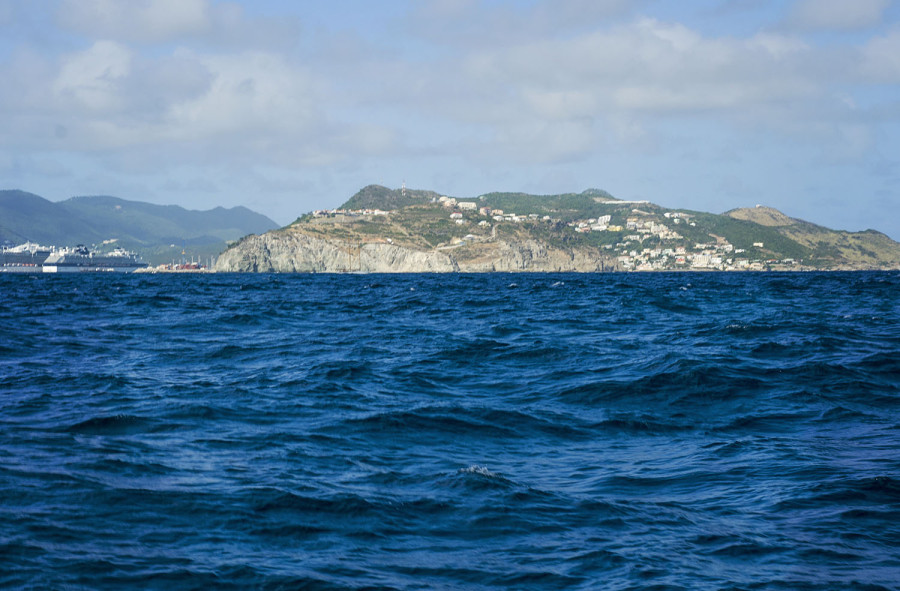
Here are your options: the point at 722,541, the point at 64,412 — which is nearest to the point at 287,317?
the point at 64,412

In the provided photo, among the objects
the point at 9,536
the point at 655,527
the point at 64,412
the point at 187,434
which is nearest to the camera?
the point at 9,536

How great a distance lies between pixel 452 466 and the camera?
1140cm

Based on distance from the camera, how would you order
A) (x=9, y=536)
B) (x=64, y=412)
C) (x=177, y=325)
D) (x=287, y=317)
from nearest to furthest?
(x=9, y=536)
(x=64, y=412)
(x=177, y=325)
(x=287, y=317)

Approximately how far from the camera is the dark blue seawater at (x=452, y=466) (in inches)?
302

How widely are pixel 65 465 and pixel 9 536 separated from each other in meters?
2.85

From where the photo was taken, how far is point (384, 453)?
12.1 metres

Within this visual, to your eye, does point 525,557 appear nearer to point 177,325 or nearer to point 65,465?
point 65,465

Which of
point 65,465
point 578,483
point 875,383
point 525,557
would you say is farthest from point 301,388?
point 875,383

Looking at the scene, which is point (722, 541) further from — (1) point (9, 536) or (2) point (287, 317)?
(2) point (287, 317)

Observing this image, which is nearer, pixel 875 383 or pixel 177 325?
pixel 875 383

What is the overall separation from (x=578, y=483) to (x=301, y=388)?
29.0 feet

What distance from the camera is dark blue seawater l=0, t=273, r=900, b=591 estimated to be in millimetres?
7668

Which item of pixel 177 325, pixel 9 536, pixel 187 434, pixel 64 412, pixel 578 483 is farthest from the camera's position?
pixel 177 325

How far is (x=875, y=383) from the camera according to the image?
17703mm
